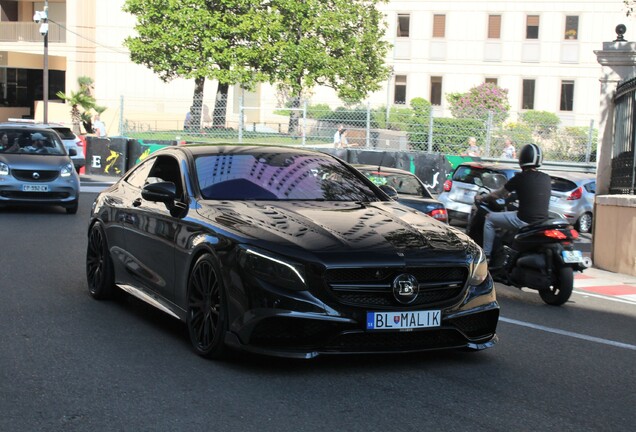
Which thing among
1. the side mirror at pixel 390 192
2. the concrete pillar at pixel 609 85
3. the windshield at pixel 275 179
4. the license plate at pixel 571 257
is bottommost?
the license plate at pixel 571 257

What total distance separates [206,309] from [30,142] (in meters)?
13.5

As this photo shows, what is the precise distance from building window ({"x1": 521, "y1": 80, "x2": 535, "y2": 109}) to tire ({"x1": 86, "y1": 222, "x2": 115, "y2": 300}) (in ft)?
147

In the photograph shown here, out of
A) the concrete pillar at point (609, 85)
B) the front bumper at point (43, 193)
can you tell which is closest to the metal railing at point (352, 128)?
the concrete pillar at point (609, 85)

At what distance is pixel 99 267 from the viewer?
358 inches

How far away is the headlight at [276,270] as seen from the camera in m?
6.18

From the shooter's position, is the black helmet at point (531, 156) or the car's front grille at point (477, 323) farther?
the black helmet at point (531, 156)

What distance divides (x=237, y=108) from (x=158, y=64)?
600 inches

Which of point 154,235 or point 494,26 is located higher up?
point 494,26

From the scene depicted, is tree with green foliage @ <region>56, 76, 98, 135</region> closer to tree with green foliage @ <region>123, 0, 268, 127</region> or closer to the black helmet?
tree with green foliage @ <region>123, 0, 268, 127</region>

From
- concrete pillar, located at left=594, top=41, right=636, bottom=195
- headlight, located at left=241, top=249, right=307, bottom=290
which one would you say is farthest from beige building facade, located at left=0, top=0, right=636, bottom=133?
headlight, located at left=241, top=249, right=307, bottom=290

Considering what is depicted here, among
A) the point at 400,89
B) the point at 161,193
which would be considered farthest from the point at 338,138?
the point at 400,89

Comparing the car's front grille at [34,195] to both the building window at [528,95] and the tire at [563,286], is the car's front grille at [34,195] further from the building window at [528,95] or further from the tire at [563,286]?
the building window at [528,95]

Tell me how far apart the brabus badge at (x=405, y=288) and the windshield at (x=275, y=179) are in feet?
4.99

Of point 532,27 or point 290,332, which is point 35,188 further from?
point 532,27
